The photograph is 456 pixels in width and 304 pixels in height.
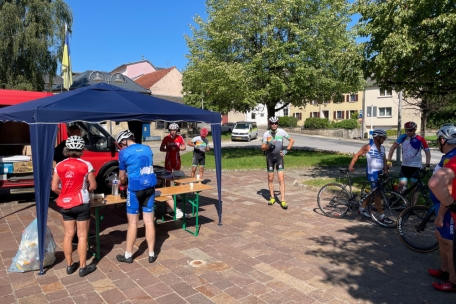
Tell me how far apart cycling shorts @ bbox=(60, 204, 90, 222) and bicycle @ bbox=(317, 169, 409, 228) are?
14.9 ft

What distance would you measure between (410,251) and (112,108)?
4793 millimetres

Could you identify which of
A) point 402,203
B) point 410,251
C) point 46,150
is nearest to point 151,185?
point 46,150

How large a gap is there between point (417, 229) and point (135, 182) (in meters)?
3.89

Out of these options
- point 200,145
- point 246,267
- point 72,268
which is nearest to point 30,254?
point 72,268

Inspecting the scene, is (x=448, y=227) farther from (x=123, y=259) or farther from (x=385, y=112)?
(x=385, y=112)

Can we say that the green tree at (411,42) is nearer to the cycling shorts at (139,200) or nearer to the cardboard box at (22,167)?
the cycling shorts at (139,200)

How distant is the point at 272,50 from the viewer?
55.4 ft

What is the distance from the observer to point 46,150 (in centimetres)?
446

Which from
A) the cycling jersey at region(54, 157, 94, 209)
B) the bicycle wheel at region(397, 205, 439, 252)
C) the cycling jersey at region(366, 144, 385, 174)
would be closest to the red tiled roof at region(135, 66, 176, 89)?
the cycling jersey at region(366, 144, 385, 174)

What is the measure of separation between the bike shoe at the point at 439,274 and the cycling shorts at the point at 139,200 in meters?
3.58

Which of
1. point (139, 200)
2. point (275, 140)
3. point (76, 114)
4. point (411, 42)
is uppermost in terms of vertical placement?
point (411, 42)

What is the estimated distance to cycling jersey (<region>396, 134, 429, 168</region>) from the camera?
6809mm

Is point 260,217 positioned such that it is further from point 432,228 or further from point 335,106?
point 335,106

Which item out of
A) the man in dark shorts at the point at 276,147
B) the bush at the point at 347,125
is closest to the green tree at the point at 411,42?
the man in dark shorts at the point at 276,147
